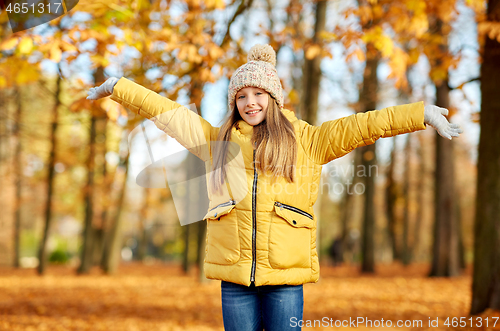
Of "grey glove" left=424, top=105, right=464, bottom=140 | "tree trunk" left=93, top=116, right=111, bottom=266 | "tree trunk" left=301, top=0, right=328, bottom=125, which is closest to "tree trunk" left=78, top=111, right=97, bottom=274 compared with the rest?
"tree trunk" left=93, top=116, right=111, bottom=266

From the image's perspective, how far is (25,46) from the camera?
12.1 ft

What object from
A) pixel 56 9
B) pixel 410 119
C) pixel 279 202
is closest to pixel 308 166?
pixel 279 202

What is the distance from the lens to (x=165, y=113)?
234cm

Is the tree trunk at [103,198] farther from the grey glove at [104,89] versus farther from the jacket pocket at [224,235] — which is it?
the jacket pocket at [224,235]

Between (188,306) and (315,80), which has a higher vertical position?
(315,80)

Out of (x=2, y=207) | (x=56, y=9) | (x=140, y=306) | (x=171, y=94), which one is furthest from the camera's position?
(x=2, y=207)

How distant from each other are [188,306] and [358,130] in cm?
566

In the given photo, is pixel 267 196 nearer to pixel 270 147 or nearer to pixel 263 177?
pixel 263 177

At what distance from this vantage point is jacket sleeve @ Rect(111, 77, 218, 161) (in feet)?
7.70

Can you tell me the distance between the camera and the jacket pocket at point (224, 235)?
2205mm

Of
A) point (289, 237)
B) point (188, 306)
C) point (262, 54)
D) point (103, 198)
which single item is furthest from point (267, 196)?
point (103, 198)

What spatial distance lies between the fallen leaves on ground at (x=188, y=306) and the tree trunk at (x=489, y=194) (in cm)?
30

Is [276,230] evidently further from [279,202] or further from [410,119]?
[410,119]

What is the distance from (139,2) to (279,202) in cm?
356
